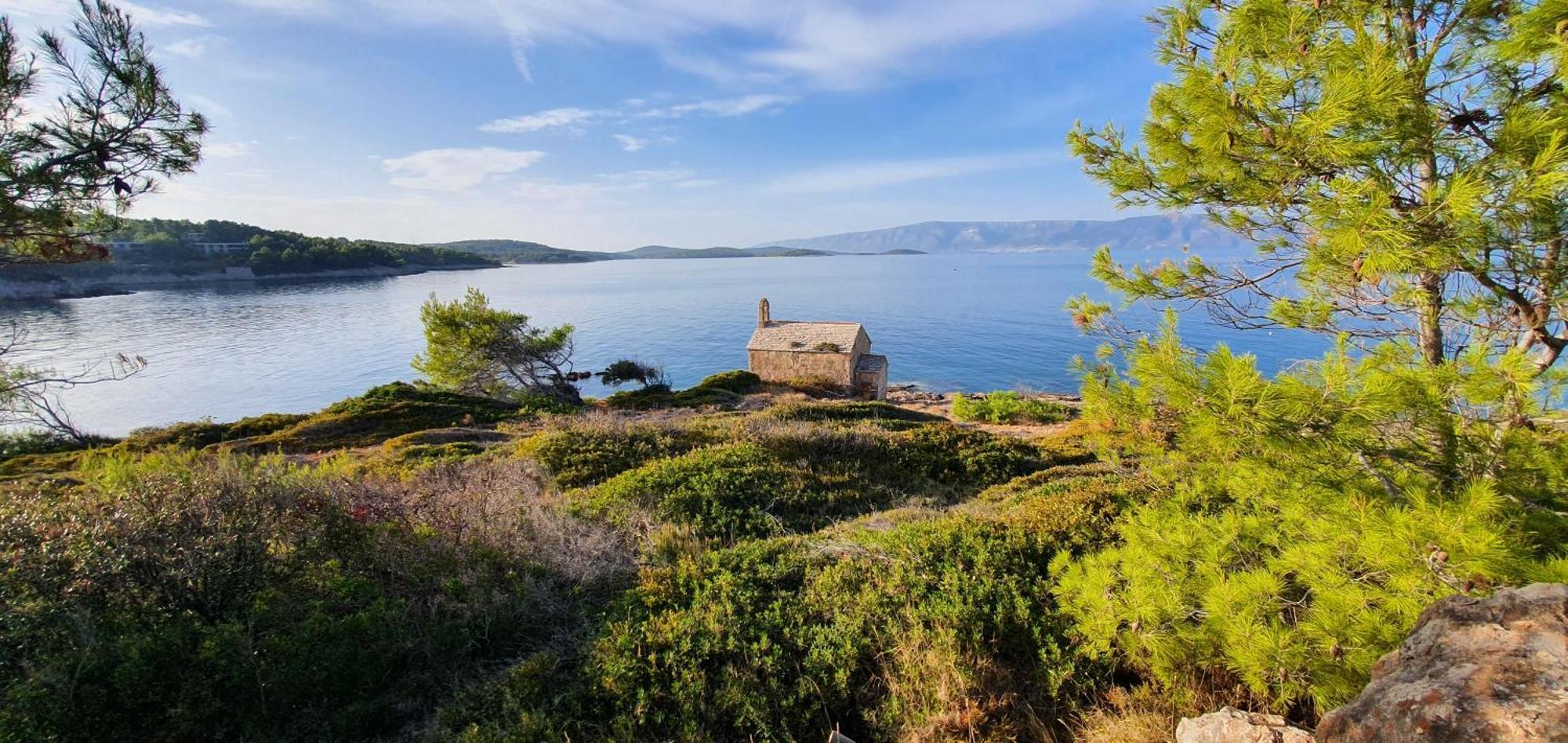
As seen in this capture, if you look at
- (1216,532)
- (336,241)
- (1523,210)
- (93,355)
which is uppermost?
(336,241)

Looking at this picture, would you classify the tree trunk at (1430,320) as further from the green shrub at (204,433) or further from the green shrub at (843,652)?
the green shrub at (204,433)

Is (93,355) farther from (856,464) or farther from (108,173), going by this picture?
(856,464)

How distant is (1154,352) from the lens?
3.27 metres

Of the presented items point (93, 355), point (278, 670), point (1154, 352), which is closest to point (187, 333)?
point (93, 355)

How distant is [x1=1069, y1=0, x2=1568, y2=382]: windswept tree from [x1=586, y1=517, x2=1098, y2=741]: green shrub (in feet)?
9.34

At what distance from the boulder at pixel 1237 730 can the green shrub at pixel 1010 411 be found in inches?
798

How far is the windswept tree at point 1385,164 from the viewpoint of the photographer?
2.64 m

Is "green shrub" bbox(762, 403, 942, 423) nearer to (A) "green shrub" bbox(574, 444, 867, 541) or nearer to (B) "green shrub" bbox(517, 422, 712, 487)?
(B) "green shrub" bbox(517, 422, 712, 487)

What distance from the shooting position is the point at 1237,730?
3.21m

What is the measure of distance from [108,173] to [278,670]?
513 centimetres

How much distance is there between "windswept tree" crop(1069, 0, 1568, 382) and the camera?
2.64 meters

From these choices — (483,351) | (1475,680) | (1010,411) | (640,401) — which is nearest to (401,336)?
(483,351)

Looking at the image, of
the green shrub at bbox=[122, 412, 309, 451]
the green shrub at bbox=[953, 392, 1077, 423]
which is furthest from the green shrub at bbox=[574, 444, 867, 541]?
the green shrub at bbox=[122, 412, 309, 451]

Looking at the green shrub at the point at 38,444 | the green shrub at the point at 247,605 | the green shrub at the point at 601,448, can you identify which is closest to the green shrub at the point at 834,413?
the green shrub at the point at 601,448
